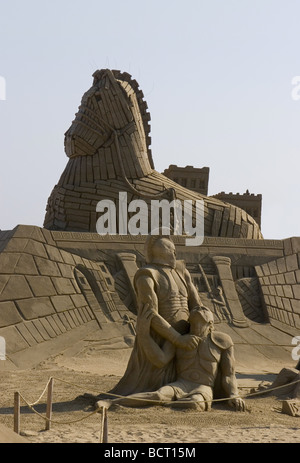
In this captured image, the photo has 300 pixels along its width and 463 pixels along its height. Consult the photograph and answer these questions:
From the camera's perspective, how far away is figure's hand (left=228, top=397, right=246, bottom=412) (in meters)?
8.29

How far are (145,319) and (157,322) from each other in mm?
135

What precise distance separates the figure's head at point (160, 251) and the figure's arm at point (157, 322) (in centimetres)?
38

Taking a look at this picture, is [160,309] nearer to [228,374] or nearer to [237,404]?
[228,374]

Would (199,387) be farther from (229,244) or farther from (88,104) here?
(88,104)

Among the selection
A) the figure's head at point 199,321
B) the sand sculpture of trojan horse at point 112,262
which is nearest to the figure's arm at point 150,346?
the figure's head at point 199,321

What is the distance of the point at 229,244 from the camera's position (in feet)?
49.4

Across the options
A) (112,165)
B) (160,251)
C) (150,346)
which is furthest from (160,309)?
(112,165)

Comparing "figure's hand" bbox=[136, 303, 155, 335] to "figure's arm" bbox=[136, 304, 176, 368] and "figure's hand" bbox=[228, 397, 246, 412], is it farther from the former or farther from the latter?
"figure's hand" bbox=[228, 397, 246, 412]

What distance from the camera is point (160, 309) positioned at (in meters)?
8.83

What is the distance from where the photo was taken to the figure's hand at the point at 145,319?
339 inches

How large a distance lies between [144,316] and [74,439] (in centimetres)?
209

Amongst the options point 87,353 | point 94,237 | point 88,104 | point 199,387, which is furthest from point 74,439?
point 88,104

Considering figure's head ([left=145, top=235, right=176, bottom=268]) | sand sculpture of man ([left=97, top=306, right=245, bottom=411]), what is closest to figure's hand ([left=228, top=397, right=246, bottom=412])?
sand sculpture of man ([left=97, top=306, right=245, bottom=411])
